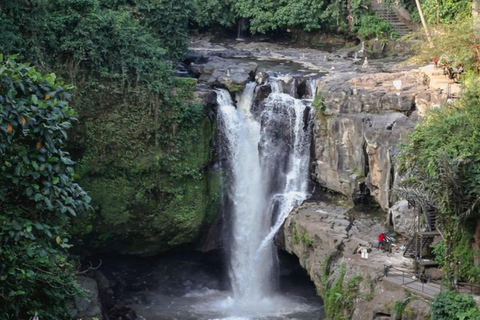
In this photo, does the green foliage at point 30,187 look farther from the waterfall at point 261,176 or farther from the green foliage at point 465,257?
the waterfall at point 261,176

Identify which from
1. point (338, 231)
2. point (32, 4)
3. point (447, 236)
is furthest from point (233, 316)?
point (32, 4)

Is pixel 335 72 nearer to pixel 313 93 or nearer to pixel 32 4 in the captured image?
pixel 313 93

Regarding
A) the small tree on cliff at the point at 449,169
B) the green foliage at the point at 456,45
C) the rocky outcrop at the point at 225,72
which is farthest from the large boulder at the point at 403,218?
the rocky outcrop at the point at 225,72

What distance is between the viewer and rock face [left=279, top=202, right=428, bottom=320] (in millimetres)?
18859

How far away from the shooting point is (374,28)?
3538 centimetres

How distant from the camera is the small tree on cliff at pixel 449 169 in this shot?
1795cm

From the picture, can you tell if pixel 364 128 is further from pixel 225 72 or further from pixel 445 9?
pixel 445 9

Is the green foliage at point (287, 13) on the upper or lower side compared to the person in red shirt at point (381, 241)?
upper

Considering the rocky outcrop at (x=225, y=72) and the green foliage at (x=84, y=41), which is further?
the rocky outcrop at (x=225, y=72)

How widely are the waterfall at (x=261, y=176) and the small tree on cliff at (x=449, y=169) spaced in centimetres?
652

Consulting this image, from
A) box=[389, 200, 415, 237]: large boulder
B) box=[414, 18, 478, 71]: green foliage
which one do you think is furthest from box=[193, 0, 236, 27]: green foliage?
box=[389, 200, 415, 237]: large boulder

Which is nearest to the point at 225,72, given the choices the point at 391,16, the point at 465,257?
the point at 391,16

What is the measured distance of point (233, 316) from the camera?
2383 centimetres

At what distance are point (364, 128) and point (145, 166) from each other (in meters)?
7.31
